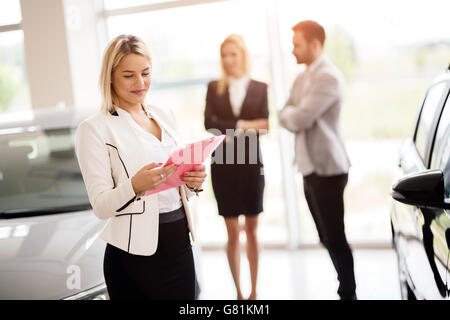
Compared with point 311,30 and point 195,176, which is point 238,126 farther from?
point 195,176

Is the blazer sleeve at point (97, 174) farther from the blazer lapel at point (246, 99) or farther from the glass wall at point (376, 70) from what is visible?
the glass wall at point (376, 70)

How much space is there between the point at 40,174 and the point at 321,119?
133cm

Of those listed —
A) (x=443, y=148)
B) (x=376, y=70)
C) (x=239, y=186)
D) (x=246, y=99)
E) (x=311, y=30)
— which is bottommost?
(x=239, y=186)

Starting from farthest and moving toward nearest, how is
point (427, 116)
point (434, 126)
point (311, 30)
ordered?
point (311, 30) < point (427, 116) < point (434, 126)

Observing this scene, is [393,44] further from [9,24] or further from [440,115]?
[9,24]

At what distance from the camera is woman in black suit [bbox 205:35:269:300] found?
9.58 ft

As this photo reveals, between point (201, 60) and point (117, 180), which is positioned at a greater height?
point (201, 60)

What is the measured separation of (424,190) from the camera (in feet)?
5.08

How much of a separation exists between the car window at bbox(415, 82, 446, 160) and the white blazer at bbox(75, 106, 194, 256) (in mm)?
1011

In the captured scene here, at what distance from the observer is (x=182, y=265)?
178cm

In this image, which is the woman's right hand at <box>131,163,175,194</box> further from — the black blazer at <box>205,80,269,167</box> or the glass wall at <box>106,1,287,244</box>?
the glass wall at <box>106,1,287,244</box>

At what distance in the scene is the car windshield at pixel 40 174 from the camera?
2484mm

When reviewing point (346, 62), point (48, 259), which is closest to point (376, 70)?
point (346, 62)

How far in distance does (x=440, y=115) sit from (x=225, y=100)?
122 cm
